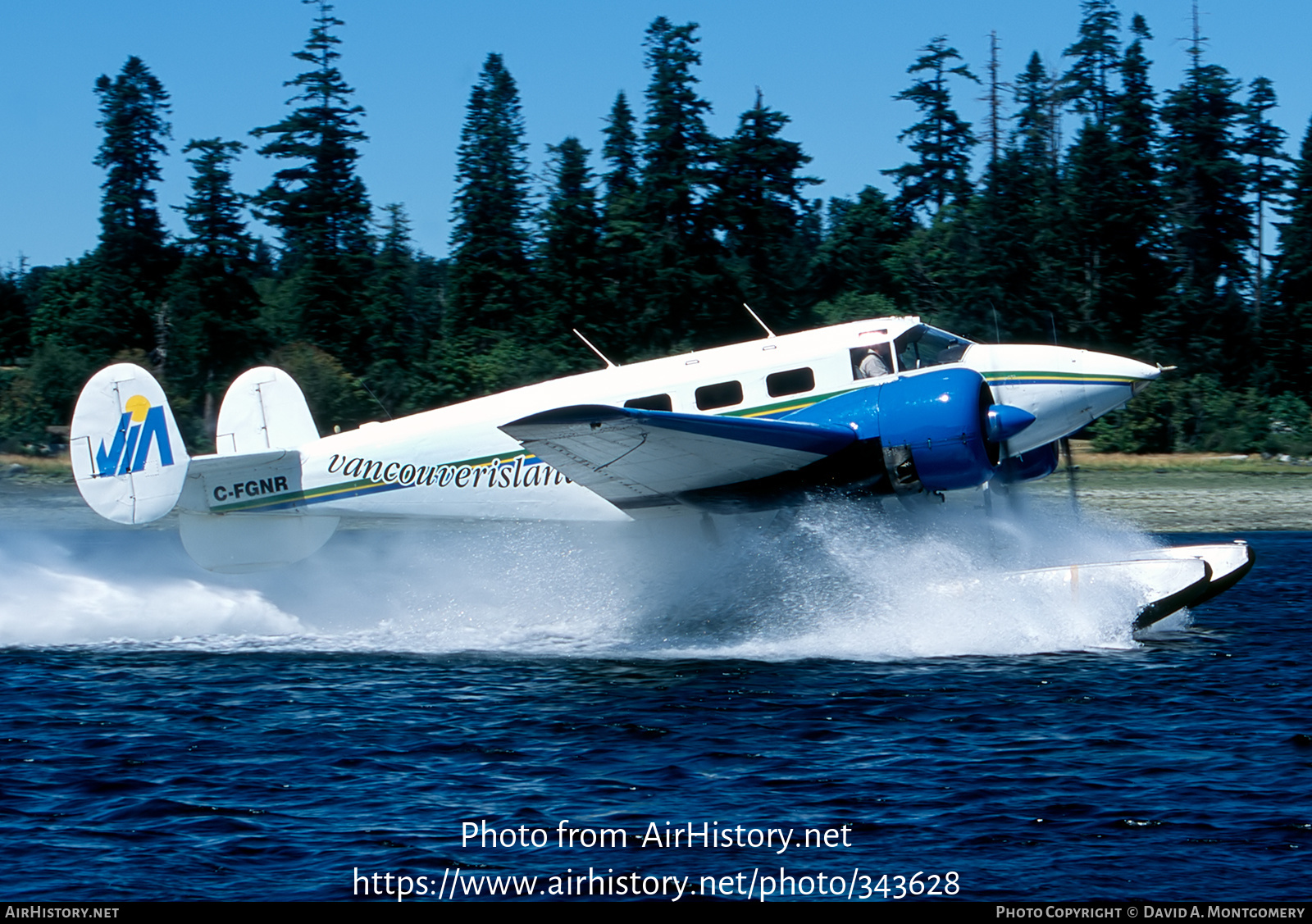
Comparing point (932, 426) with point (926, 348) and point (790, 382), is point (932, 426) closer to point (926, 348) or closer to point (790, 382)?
point (926, 348)

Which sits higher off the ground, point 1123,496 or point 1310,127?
point 1310,127

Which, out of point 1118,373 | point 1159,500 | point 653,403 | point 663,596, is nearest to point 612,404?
point 653,403

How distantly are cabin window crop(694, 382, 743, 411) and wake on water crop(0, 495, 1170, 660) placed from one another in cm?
146

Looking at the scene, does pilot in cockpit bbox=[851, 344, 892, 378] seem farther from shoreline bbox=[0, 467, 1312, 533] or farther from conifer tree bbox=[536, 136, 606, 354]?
conifer tree bbox=[536, 136, 606, 354]

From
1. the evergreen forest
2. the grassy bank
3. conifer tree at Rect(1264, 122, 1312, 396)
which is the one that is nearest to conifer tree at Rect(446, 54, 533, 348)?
the evergreen forest

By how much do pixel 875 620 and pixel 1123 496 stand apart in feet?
57.9

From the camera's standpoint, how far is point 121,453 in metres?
14.3

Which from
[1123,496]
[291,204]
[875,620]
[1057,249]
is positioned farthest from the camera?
[291,204]

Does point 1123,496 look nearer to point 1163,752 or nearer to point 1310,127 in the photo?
point 1163,752

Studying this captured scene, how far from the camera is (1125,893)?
7445 mm

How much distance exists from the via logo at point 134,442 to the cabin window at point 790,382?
6.79 m

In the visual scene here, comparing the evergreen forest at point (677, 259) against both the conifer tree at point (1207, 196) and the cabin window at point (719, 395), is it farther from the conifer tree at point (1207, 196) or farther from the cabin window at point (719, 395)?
the cabin window at point (719, 395)

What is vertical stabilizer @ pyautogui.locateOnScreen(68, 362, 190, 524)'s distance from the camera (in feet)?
46.9

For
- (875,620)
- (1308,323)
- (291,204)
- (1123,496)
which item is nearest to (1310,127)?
(1308,323)
